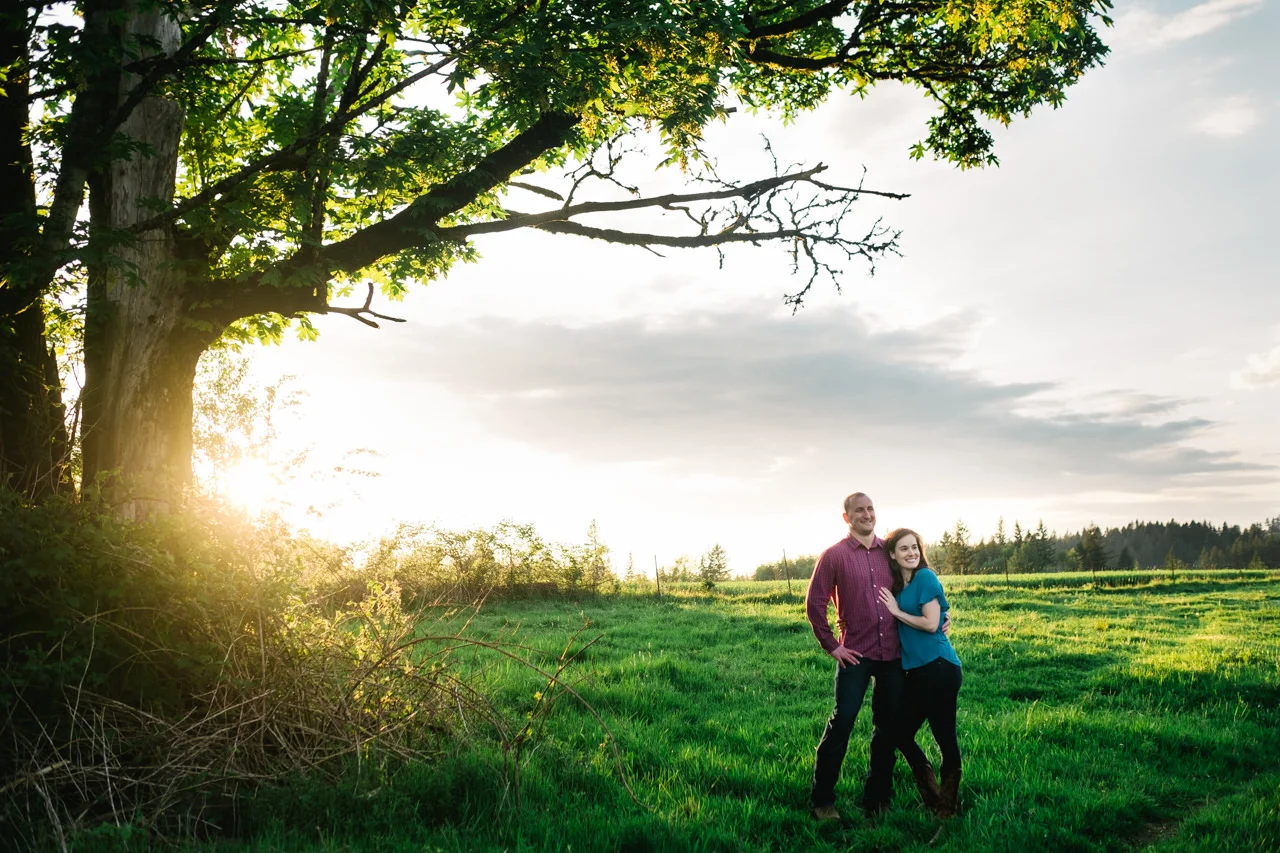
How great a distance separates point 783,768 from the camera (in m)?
6.65

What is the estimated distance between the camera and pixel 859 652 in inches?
231

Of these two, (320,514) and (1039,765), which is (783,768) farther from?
(320,514)

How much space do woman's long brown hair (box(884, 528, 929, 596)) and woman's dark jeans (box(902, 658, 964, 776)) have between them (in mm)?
637

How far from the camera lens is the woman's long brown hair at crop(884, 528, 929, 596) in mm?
6039

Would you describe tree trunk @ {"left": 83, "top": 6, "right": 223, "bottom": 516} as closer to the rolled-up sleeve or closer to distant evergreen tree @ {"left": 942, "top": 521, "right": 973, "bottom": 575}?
the rolled-up sleeve

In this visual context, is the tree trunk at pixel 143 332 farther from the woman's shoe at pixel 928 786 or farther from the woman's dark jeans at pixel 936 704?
the woman's shoe at pixel 928 786

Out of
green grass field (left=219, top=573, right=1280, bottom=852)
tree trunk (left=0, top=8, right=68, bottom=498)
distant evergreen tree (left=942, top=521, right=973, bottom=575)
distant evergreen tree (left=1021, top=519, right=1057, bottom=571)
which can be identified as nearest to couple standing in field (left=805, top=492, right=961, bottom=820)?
green grass field (left=219, top=573, right=1280, bottom=852)

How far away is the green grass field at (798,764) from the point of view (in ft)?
16.7

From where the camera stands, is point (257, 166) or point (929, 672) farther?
point (257, 166)

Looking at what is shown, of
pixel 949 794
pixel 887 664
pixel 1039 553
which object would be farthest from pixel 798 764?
pixel 1039 553

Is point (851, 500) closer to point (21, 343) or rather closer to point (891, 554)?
point (891, 554)

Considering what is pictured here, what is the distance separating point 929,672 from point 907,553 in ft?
2.99

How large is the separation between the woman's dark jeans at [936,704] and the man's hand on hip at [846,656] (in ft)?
1.37

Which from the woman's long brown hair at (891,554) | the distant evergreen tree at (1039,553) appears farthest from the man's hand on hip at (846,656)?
the distant evergreen tree at (1039,553)
